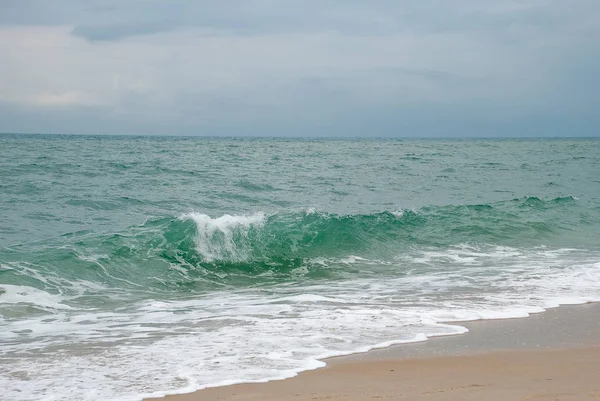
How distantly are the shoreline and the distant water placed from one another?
0.26 meters

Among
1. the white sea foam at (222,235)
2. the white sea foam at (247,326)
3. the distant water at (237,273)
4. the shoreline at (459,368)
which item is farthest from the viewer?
the white sea foam at (222,235)

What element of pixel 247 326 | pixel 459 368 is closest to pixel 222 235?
pixel 247 326

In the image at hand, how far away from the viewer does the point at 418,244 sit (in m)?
14.4

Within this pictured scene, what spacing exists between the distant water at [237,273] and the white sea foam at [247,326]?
3cm

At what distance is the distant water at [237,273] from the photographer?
5934mm

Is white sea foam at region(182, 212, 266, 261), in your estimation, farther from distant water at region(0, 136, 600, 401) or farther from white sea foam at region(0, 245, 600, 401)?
white sea foam at region(0, 245, 600, 401)

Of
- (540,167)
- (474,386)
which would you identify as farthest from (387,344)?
(540,167)

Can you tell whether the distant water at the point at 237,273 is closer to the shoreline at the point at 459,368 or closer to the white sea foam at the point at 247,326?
the white sea foam at the point at 247,326

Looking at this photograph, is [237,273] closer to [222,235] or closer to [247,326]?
[222,235]

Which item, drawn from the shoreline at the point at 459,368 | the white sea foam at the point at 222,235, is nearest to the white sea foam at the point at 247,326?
the shoreline at the point at 459,368

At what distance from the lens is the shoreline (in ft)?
15.7

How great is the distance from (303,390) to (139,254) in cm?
751

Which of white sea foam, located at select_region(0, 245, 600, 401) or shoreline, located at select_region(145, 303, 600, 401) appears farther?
white sea foam, located at select_region(0, 245, 600, 401)

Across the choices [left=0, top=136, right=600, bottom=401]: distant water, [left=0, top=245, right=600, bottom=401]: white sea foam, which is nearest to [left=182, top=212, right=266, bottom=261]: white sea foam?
[left=0, top=136, right=600, bottom=401]: distant water
